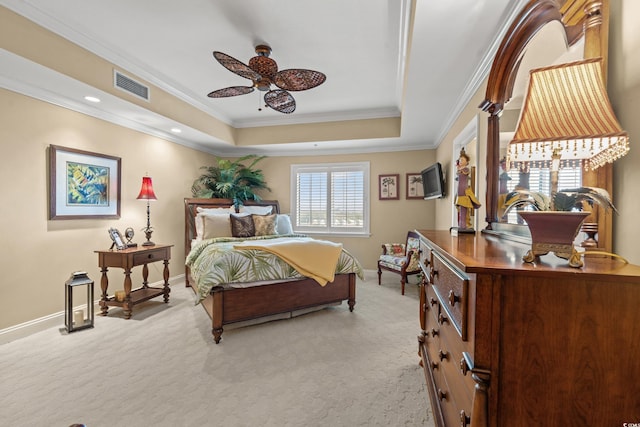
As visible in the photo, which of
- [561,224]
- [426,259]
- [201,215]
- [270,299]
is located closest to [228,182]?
[201,215]

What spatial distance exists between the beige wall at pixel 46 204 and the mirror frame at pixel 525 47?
4.10 metres

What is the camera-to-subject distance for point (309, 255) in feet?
10.7

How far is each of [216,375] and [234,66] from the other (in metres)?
2.58

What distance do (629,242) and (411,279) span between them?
14.4 feet

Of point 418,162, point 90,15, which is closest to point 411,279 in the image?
point 418,162

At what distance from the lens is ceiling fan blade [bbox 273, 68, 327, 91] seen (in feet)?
8.42

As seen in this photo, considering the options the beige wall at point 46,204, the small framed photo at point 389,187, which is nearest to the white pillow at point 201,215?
the beige wall at point 46,204

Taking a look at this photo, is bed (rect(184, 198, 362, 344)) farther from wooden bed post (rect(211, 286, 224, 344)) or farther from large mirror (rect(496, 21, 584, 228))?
large mirror (rect(496, 21, 584, 228))

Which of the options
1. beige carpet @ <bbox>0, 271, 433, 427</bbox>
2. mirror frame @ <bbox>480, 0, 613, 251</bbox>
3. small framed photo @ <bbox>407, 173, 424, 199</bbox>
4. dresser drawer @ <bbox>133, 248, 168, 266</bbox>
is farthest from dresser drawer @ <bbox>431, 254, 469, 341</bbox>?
small framed photo @ <bbox>407, 173, 424, 199</bbox>

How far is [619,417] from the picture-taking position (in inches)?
28.4

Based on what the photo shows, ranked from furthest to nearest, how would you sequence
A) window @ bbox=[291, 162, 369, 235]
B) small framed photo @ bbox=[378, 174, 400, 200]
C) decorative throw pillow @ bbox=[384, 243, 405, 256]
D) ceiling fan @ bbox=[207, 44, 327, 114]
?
window @ bbox=[291, 162, 369, 235] → small framed photo @ bbox=[378, 174, 400, 200] → decorative throw pillow @ bbox=[384, 243, 405, 256] → ceiling fan @ bbox=[207, 44, 327, 114]

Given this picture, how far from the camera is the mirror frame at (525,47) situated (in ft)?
3.16

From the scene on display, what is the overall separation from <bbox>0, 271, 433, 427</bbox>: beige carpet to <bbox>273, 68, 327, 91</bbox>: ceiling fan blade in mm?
2469

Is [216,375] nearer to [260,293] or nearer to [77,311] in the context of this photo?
[260,293]
